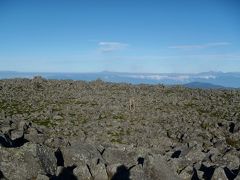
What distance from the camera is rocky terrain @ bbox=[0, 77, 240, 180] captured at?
23266 mm

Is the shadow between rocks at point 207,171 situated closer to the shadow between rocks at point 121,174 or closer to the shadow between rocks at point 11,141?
the shadow between rocks at point 121,174

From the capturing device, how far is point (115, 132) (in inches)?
2003

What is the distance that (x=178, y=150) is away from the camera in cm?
3438

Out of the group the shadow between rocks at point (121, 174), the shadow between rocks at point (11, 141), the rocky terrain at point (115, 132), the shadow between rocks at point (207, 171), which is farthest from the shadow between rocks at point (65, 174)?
the shadow between rocks at point (207, 171)

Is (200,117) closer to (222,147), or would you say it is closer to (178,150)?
(222,147)

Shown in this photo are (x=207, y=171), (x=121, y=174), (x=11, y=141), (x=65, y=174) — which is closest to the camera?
(x=65, y=174)

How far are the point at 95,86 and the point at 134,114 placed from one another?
32.4 meters

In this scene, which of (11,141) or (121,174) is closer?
(121,174)

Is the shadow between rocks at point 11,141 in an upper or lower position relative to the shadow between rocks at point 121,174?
upper

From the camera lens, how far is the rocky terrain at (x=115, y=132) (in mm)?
23266

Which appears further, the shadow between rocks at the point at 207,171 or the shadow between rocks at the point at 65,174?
the shadow between rocks at the point at 207,171

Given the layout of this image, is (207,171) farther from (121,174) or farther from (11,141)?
(11,141)

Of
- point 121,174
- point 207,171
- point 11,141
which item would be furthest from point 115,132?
point 121,174

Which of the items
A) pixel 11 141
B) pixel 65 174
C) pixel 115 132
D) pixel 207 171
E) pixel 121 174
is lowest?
pixel 115 132
